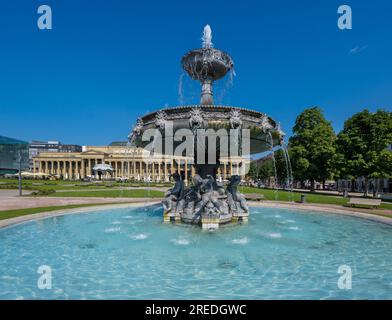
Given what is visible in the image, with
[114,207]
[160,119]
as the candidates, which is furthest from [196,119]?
[114,207]

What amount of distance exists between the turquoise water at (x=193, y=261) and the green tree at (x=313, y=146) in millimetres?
32453

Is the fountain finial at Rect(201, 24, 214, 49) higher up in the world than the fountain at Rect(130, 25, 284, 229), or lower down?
higher up

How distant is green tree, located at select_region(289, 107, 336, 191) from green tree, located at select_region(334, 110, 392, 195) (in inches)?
172

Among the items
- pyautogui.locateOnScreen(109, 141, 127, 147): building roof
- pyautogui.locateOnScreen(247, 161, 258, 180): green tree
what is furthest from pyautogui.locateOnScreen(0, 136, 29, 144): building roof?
pyautogui.locateOnScreen(247, 161, 258, 180): green tree

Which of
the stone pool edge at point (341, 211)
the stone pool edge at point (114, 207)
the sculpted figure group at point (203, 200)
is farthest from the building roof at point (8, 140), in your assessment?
the sculpted figure group at point (203, 200)

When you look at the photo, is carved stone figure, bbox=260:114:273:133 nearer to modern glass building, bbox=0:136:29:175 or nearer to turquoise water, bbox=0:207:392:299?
turquoise water, bbox=0:207:392:299

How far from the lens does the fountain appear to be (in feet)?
38.3

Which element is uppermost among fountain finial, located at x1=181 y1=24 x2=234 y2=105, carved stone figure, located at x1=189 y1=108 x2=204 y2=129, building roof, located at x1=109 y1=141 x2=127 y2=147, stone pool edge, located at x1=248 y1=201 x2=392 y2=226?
building roof, located at x1=109 y1=141 x2=127 y2=147

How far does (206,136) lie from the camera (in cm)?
1266

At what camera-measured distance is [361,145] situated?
3500cm

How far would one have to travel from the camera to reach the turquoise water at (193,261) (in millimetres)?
5531

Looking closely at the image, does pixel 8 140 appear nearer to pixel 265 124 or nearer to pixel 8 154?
pixel 8 154

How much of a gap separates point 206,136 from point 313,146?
36.9 meters
